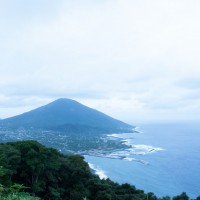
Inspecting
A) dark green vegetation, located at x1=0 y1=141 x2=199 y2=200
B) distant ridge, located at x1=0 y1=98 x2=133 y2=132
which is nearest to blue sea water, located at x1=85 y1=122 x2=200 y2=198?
dark green vegetation, located at x1=0 y1=141 x2=199 y2=200

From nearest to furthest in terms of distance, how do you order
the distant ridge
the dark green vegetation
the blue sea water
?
the dark green vegetation → the blue sea water → the distant ridge

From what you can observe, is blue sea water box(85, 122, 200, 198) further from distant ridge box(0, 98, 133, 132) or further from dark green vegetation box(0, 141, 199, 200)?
distant ridge box(0, 98, 133, 132)

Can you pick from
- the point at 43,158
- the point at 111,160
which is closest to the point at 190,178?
the point at 111,160

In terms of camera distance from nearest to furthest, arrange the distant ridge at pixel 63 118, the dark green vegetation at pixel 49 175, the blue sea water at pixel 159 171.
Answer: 1. the dark green vegetation at pixel 49 175
2. the blue sea water at pixel 159 171
3. the distant ridge at pixel 63 118

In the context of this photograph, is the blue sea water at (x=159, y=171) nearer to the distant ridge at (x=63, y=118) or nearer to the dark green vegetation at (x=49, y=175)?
the dark green vegetation at (x=49, y=175)

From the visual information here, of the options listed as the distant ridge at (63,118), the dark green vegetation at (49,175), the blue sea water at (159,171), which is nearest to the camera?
the dark green vegetation at (49,175)

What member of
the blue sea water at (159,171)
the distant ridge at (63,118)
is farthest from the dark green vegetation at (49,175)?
the distant ridge at (63,118)

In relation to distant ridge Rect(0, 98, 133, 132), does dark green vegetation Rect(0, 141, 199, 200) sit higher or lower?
lower

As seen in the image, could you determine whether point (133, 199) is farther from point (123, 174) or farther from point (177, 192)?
point (123, 174)
